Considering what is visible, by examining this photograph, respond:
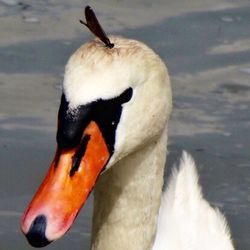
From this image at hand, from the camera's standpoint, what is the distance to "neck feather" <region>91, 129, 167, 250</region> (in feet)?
15.2

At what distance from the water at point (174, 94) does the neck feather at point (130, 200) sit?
1.37 m

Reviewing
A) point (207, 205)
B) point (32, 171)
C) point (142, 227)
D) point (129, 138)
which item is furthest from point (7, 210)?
point (129, 138)

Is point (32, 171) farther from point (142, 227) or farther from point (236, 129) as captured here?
point (142, 227)

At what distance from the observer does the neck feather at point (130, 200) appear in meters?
4.64

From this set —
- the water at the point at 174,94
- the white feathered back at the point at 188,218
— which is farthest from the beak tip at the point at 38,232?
the water at the point at 174,94

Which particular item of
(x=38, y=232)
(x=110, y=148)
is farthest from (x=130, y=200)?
(x=38, y=232)

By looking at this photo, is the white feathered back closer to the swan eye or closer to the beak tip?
the swan eye

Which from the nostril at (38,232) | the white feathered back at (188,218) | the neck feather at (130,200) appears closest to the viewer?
the nostril at (38,232)

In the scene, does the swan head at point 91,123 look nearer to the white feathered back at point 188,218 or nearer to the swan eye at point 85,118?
the swan eye at point 85,118

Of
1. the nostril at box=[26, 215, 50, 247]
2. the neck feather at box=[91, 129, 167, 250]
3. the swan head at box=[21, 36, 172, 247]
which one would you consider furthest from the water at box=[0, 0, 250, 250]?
the nostril at box=[26, 215, 50, 247]

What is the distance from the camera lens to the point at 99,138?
4203 millimetres

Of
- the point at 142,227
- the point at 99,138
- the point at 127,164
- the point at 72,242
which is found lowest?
the point at 72,242

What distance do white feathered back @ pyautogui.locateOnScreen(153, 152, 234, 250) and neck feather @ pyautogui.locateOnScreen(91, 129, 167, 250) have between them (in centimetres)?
74

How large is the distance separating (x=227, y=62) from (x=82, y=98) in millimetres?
3599
